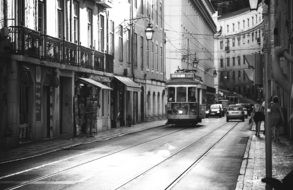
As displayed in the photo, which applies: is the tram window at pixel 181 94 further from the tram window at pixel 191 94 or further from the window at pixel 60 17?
the window at pixel 60 17

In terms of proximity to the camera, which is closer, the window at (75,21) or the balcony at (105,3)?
the window at (75,21)

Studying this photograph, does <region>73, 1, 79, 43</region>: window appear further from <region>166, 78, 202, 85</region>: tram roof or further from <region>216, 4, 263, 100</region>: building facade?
<region>216, 4, 263, 100</region>: building facade

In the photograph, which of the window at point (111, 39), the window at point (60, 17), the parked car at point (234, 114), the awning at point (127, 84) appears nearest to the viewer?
the window at point (60, 17)

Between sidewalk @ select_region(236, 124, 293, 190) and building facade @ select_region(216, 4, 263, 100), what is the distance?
300ft

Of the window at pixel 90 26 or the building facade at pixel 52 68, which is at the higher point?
the window at pixel 90 26

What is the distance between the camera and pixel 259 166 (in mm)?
13992

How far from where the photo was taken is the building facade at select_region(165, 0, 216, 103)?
223 feet

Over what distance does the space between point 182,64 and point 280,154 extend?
52.6 m

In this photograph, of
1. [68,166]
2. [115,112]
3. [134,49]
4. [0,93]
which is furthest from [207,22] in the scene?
[68,166]

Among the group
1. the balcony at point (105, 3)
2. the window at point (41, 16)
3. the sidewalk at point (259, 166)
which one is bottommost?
the sidewalk at point (259, 166)

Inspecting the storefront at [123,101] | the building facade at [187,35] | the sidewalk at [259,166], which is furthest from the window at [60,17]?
the building facade at [187,35]

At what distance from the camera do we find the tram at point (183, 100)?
38.8m

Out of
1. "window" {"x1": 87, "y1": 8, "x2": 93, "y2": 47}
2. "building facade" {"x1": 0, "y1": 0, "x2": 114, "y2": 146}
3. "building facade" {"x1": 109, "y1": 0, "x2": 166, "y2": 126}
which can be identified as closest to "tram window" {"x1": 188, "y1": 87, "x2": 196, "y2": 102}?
"building facade" {"x1": 109, "y1": 0, "x2": 166, "y2": 126}

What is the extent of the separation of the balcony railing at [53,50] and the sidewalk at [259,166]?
972cm
